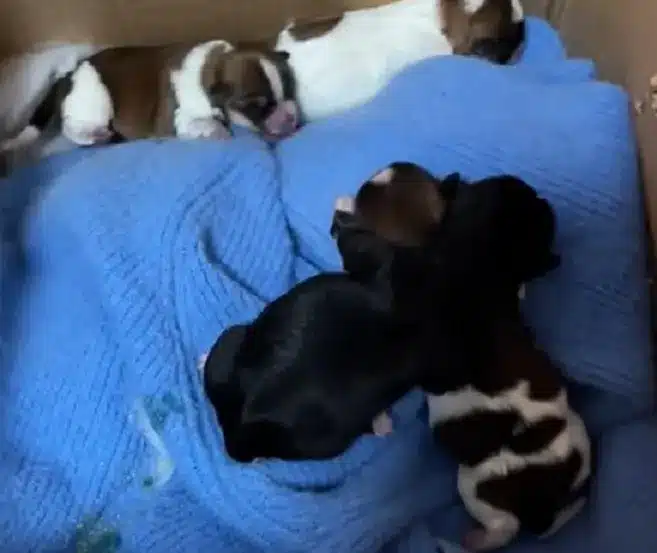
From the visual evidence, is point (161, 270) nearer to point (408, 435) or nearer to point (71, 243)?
Result: point (71, 243)

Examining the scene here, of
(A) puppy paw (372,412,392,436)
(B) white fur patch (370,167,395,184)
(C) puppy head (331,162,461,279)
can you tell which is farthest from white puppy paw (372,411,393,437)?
(B) white fur patch (370,167,395,184)

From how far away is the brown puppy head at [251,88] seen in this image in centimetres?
177

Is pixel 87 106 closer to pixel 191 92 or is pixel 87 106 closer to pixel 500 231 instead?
pixel 191 92

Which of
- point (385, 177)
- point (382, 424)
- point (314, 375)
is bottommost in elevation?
point (382, 424)

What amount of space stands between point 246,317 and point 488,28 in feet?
2.11

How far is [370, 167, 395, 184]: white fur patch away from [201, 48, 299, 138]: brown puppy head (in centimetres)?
38

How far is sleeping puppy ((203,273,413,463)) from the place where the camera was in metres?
1.28

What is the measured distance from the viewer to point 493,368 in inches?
52.5

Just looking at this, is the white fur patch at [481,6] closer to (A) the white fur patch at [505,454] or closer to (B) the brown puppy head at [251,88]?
(B) the brown puppy head at [251,88]

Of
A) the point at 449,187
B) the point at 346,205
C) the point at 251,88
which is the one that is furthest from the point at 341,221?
the point at 251,88

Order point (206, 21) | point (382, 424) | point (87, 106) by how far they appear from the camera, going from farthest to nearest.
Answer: point (206, 21), point (87, 106), point (382, 424)

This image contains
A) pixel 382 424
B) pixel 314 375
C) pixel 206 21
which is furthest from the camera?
pixel 206 21

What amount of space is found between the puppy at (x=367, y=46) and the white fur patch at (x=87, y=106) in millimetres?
295

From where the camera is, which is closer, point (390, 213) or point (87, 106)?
point (390, 213)
